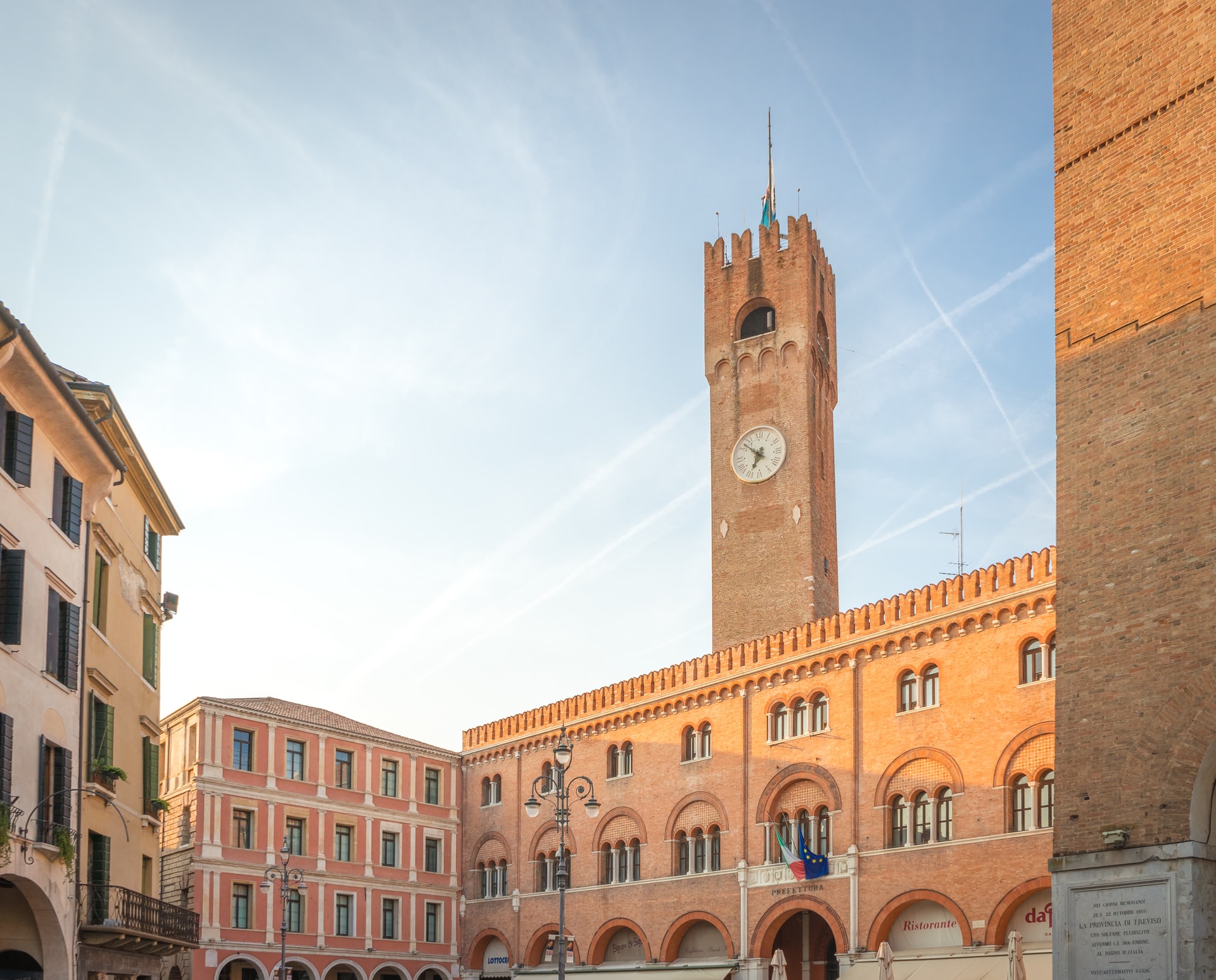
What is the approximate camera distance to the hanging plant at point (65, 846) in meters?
16.9

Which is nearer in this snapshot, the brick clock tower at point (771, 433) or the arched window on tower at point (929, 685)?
the arched window on tower at point (929, 685)

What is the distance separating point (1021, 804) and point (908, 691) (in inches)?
156

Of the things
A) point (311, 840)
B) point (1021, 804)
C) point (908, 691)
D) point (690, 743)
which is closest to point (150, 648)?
point (908, 691)

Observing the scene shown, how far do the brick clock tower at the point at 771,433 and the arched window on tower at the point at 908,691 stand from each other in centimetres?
862

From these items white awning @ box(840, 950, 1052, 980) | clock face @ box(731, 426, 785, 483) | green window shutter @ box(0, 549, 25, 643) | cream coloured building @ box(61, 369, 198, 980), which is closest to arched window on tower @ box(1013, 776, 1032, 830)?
white awning @ box(840, 950, 1052, 980)

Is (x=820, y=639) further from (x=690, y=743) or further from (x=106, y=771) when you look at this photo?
(x=106, y=771)

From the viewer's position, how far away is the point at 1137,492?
533 inches

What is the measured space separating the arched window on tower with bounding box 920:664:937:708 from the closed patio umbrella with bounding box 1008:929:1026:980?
6.57 metres

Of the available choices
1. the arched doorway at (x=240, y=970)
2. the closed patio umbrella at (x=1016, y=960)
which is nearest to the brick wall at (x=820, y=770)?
the closed patio umbrella at (x=1016, y=960)

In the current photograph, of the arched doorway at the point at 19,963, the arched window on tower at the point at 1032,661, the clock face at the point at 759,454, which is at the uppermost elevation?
the clock face at the point at 759,454

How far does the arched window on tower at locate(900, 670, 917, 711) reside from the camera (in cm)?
3088

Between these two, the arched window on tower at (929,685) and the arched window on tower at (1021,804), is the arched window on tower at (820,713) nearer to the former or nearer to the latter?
the arched window on tower at (929,685)

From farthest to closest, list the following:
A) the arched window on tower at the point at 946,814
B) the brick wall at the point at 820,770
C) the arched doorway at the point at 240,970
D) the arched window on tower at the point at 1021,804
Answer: the arched doorway at the point at 240,970
the arched window on tower at the point at 946,814
the brick wall at the point at 820,770
the arched window on tower at the point at 1021,804

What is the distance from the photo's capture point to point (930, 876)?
29031mm
